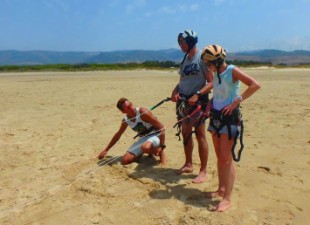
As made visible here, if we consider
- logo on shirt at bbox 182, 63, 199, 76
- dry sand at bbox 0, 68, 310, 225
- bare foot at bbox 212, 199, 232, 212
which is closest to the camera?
bare foot at bbox 212, 199, 232, 212

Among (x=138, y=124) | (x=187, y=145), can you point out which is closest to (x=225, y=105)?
(x=187, y=145)

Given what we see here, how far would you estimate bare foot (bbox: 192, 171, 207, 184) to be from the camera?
502 cm

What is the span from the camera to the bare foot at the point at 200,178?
5016 mm

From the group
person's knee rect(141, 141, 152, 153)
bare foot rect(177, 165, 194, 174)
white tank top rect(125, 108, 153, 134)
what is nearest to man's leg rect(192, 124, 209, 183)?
bare foot rect(177, 165, 194, 174)

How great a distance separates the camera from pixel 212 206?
14.2 feet

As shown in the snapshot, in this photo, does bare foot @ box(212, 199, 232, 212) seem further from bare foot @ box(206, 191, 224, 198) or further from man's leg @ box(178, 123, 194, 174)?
man's leg @ box(178, 123, 194, 174)

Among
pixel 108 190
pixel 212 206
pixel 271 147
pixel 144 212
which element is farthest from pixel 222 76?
pixel 271 147

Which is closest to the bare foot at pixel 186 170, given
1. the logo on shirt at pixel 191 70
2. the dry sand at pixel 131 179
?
the dry sand at pixel 131 179

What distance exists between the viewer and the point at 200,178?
5.06 m

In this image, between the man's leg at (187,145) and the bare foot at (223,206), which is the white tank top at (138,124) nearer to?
the man's leg at (187,145)

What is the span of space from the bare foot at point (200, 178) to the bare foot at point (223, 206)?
0.78 m

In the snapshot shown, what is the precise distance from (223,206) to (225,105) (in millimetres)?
1045

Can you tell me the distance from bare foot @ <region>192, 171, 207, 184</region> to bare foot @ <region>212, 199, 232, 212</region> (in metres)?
0.78

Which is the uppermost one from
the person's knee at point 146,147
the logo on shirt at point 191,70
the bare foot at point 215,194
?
the logo on shirt at point 191,70
